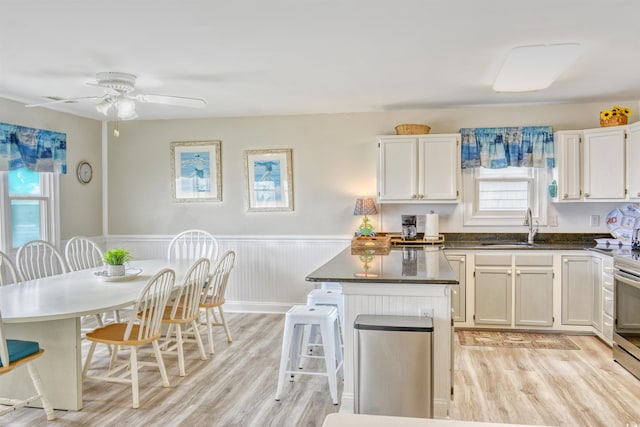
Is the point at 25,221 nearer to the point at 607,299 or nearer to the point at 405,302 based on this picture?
the point at 405,302

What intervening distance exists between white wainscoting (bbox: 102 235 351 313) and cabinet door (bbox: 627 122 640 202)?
2828 mm

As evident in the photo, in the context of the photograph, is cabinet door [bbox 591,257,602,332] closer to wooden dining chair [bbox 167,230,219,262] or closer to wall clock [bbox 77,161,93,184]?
wooden dining chair [bbox 167,230,219,262]

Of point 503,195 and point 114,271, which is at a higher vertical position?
point 503,195

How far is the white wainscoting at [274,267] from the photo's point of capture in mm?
5406

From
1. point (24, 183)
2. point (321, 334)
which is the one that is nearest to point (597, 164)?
point (321, 334)

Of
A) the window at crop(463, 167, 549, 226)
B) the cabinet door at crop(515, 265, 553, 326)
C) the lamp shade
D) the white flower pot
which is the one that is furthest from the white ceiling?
the cabinet door at crop(515, 265, 553, 326)

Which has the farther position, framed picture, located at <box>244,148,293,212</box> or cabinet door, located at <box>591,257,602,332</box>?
framed picture, located at <box>244,148,293,212</box>

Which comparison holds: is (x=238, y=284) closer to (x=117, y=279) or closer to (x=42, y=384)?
(x=117, y=279)

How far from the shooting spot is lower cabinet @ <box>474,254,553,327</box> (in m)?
4.49

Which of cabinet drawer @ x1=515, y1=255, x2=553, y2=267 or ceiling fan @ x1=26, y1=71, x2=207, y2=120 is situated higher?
ceiling fan @ x1=26, y1=71, x2=207, y2=120

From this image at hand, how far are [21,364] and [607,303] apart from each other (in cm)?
441

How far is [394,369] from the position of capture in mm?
2408

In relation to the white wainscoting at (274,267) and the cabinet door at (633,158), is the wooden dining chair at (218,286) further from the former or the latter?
the cabinet door at (633,158)

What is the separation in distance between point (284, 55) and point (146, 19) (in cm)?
98
